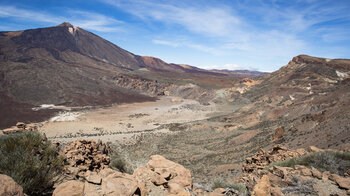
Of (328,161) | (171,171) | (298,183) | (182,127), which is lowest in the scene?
(182,127)

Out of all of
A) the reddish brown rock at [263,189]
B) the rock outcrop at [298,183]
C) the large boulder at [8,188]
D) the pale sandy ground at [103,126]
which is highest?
the large boulder at [8,188]

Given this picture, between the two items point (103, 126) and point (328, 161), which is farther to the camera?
point (103, 126)

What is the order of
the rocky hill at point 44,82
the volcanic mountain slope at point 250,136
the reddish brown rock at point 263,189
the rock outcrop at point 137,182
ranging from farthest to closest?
1. the rocky hill at point 44,82
2. the volcanic mountain slope at point 250,136
3. the reddish brown rock at point 263,189
4. the rock outcrop at point 137,182

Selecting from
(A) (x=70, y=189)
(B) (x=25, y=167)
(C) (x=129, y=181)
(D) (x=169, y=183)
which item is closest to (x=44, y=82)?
(B) (x=25, y=167)

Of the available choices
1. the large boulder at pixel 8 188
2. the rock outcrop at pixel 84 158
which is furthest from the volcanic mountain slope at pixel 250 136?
the large boulder at pixel 8 188

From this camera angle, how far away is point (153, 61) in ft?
531

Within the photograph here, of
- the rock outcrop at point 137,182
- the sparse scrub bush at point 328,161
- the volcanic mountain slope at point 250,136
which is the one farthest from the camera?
the volcanic mountain slope at point 250,136

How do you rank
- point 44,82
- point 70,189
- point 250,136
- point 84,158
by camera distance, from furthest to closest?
point 44,82
point 250,136
point 84,158
point 70,189

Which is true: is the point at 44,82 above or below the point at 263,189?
below

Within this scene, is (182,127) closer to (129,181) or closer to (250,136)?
(250,136)

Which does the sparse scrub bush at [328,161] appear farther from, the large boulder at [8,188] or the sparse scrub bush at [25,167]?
the large boulder at [8,188]

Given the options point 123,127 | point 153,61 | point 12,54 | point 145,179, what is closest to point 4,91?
point 12,54

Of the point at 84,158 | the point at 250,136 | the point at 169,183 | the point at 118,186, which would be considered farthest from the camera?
the point at 250,136

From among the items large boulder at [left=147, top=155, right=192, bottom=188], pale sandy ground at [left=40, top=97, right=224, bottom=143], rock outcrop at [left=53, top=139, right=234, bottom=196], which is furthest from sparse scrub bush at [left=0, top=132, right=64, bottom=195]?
pale sandy ground at [left=40, top=97, right=224, bottom=143]
